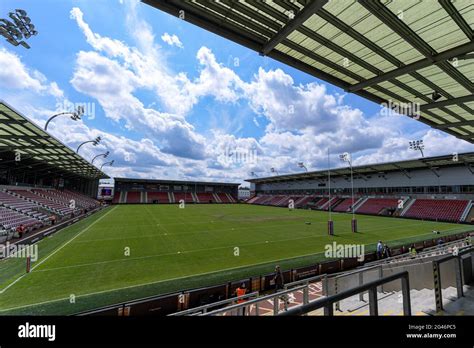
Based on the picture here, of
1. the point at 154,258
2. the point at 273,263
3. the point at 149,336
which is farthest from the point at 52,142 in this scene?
the point at 149,336

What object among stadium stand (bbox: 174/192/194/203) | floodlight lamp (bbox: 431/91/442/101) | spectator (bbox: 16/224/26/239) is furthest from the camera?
stadium stand (bbox: 174/192/194/203)

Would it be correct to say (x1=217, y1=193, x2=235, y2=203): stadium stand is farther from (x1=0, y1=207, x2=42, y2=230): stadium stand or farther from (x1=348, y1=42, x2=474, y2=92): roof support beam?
(x1=348, y1=42, x2=474, y2=92): roof support beam

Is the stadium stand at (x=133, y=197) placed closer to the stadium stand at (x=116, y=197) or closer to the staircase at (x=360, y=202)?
the stadium stand at (x=116, y=197)

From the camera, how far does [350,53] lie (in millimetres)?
7816

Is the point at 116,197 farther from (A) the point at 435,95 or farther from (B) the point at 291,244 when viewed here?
(A) the point at 435,95

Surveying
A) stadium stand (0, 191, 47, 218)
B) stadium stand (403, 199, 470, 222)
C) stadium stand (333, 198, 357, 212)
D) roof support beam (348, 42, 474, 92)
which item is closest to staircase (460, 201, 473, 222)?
stadium stand (403, 199, 470, 222)

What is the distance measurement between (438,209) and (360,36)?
4926 centimetres

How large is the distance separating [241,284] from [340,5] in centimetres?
1096

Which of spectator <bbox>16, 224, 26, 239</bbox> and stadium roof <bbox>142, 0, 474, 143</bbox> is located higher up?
stadium roof <bbox>142, 0, 474, 143</bbox>

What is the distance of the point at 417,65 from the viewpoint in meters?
7.92

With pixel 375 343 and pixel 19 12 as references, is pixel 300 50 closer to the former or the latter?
pixel 375 343

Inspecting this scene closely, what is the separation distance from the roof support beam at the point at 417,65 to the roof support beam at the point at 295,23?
4503 millimetres

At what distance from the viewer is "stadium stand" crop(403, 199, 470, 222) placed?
39.3 metres

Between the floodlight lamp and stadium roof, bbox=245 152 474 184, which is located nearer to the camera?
the floodlight lamp
